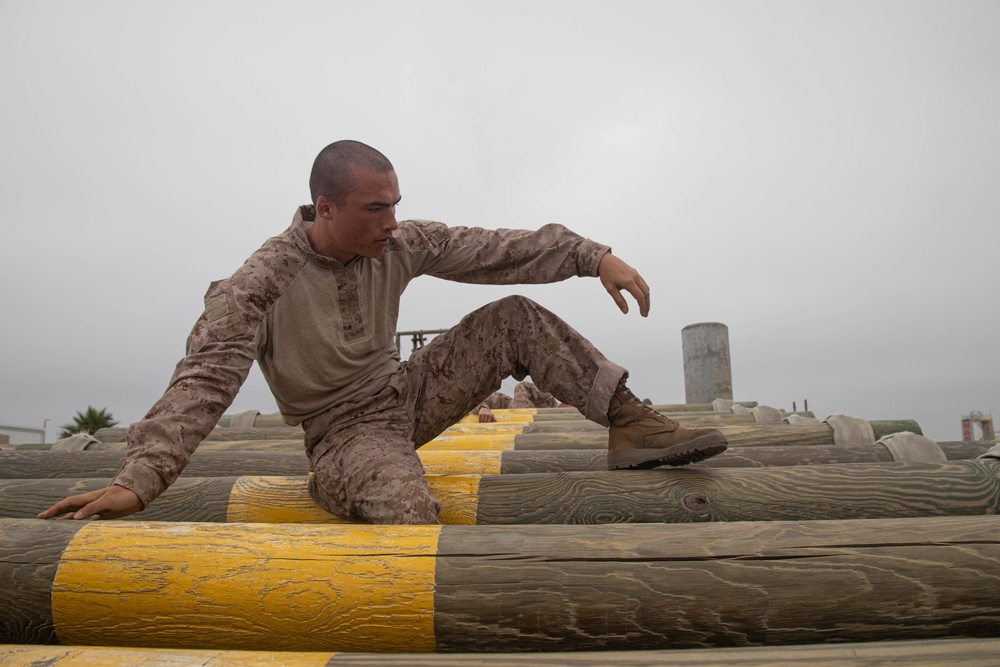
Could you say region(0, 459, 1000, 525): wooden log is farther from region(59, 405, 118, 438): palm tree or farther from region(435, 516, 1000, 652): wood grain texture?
region(59, 405, 118, 438): palm tree

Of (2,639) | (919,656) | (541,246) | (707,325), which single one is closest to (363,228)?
(541,246)

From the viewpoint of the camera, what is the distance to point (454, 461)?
3.07m

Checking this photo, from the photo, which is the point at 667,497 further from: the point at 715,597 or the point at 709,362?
the point at 709,362

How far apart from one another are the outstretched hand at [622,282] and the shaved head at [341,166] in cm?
82

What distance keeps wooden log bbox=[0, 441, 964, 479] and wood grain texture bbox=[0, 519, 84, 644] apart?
1.31 metres

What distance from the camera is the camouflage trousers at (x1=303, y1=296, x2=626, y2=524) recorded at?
2246 mm

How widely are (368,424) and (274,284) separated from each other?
23.1 inches

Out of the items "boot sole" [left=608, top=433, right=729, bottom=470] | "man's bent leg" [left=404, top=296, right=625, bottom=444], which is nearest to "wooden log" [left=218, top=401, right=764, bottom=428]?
"man's bent leg" [left=404, top=296, right=625, bottom=444]

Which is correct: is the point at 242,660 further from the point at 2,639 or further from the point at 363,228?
the point at 363,228

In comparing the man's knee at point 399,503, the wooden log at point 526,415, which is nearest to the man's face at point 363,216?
the man's knee at point 399,503

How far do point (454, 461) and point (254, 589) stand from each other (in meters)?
1.56

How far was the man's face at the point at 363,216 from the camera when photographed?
7.65 feet

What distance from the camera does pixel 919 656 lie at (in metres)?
1.29

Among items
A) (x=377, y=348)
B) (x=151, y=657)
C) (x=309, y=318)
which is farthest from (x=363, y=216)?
(x=151, y=657)
